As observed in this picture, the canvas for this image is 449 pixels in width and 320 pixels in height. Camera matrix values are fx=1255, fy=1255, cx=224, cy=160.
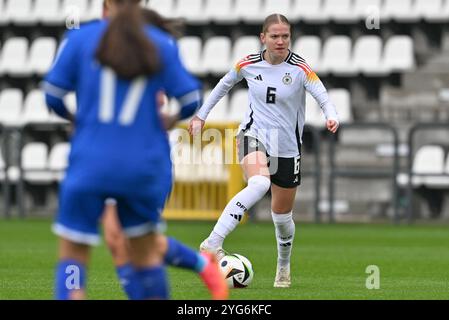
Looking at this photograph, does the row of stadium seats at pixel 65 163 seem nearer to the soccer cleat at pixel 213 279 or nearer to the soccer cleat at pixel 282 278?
the soccer cleat at pixel 282 278

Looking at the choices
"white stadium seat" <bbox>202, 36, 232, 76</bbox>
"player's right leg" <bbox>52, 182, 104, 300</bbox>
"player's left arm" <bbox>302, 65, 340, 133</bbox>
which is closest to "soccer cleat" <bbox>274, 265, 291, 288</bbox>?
"player's left arm" <bbox>302, 65, 340, 133</bbox>

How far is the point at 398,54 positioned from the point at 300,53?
1.83 m

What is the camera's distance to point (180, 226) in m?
20.1

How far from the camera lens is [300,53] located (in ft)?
77.6

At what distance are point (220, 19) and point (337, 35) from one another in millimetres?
2402

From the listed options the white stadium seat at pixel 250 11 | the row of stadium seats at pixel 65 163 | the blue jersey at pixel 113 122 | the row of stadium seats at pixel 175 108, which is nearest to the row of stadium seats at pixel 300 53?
the white stadium seat at pixel 250 11

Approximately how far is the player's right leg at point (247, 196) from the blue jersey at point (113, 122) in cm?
401

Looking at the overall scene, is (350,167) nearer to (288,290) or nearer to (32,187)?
(32,187)

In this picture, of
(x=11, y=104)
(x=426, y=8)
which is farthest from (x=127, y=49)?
(x=11, y=104)

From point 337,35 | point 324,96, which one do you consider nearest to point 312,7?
point 337,35

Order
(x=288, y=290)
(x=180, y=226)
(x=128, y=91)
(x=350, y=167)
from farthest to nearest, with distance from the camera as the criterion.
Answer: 1. (x=350, y=167)
2. (x=180, y=226)
3. (x=288, y=290)
4. (x=128, y=91)

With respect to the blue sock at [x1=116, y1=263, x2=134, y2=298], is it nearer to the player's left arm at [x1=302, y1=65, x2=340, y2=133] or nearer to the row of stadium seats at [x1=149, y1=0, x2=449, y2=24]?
the player's left arm at [x1=302, y1=65, x2=340, y2=133]

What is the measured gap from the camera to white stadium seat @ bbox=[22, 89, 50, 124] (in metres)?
24.7

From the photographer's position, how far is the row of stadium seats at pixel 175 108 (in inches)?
899
